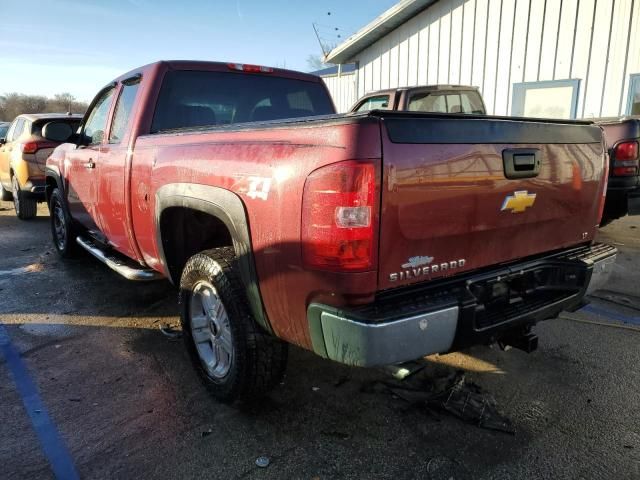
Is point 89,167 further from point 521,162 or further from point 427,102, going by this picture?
point 427,102

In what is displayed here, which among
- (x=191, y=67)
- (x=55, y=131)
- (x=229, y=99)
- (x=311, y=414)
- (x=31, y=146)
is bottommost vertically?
(x=311, y=414)

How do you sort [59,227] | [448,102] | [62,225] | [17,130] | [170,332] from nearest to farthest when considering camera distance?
[170,332]
[62,225]
[59,227]
[448,102]
[17,130]

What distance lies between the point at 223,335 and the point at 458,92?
6379 millimetres

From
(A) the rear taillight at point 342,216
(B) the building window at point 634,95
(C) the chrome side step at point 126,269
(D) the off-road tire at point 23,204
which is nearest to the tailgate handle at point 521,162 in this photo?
(A) the rear taillight at point 342,216

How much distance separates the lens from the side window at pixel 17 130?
8.84 m

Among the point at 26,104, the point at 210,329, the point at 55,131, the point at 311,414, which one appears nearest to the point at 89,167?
the point at 55,131

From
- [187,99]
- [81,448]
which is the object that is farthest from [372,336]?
[187,99]

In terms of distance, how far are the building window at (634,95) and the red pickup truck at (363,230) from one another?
690 centimetres

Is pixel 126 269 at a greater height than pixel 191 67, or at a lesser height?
lesser

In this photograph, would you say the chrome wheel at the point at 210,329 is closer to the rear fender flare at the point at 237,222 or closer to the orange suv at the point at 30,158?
the rear fender flare at the point at 237,222

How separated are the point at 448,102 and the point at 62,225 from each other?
5.94 m

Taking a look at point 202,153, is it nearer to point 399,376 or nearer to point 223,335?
point 223,335

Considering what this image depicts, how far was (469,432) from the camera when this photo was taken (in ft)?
8.22

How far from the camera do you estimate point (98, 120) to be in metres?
4.62
